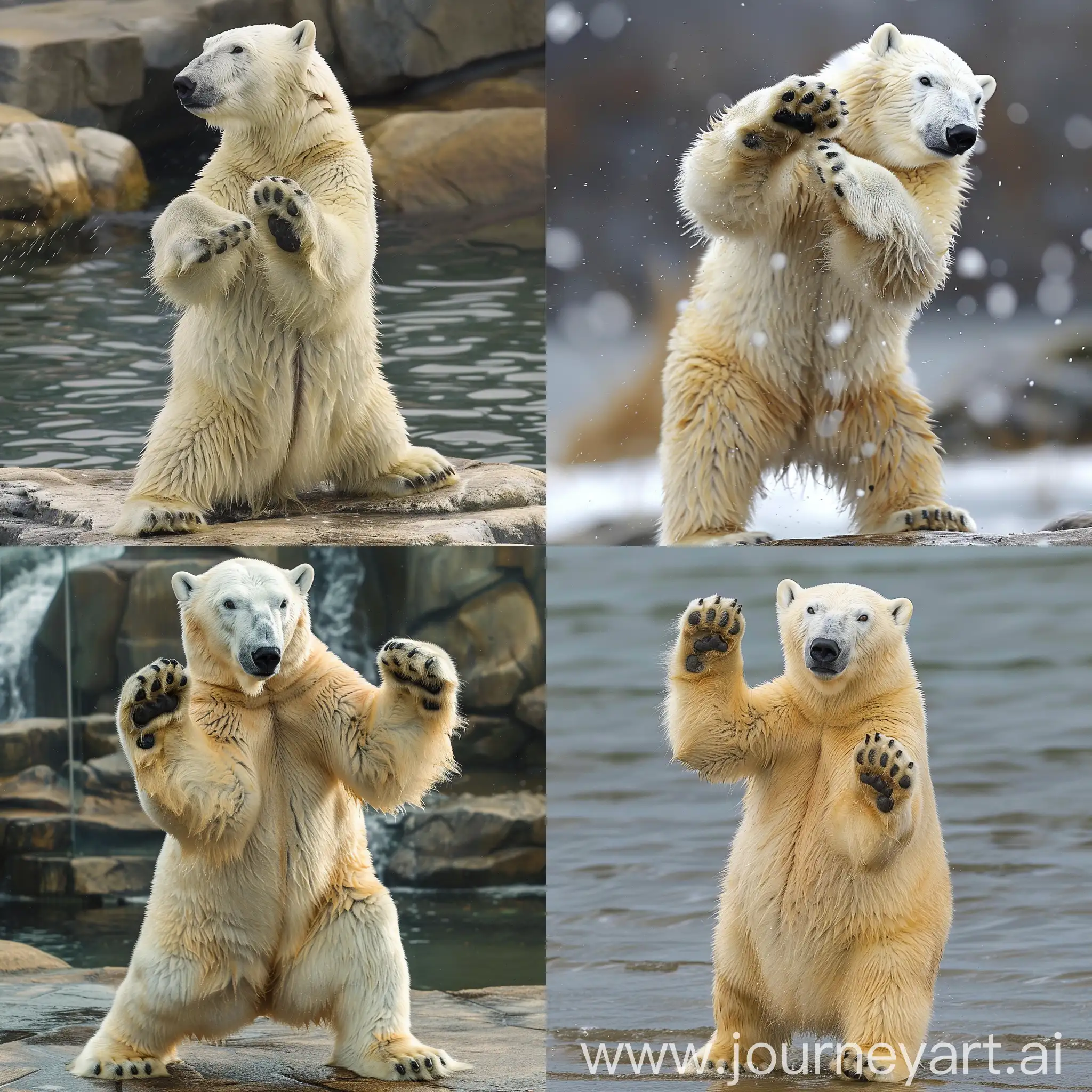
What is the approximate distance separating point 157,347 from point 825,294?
5.59 ft

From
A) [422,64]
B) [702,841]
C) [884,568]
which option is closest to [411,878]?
[702,841]

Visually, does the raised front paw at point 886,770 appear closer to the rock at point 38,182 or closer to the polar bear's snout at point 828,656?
the polar bear's snout at point 828,656

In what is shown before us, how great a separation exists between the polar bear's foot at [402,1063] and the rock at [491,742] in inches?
105

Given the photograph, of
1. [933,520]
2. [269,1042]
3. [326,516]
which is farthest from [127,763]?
[933,520]

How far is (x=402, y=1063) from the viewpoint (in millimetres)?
3277

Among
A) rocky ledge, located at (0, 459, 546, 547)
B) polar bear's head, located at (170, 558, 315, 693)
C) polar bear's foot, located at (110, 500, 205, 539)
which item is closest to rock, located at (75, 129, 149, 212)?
rocky ledge, located at (0, 459, 546, 547)

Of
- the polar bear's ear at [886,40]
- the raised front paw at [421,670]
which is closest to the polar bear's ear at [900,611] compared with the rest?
the raised front paw at [421,670]

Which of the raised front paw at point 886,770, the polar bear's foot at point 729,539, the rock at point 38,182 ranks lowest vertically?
the raised front paw at point 886,770

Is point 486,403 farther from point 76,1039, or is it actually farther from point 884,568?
point 884,568

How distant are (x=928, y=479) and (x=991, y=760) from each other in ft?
9.39

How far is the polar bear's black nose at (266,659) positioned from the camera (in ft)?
10.1

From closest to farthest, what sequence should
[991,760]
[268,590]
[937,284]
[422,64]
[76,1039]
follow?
[268,590] → [937,284] → [76,1039] → [422,64] → [991,760]

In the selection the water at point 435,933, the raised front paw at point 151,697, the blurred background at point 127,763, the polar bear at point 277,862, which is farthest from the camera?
the blurred background at point 127,763

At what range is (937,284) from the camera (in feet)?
11.6
